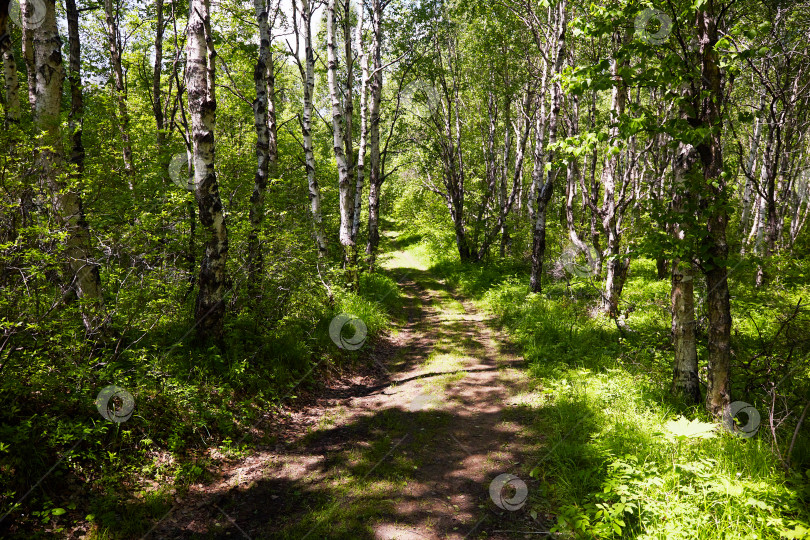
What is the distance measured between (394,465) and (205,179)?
4853 millimetres

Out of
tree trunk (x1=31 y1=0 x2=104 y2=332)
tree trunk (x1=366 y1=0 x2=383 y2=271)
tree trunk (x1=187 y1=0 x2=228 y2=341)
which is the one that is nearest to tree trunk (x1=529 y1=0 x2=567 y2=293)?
tree trunk (x1=366 y1=0 x2=383 y2=271)

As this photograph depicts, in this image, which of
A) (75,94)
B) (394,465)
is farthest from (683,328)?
(75,94)

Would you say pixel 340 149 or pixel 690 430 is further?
pixel 340 149

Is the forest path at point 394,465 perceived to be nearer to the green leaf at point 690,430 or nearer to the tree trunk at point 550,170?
the green leaf at point 690,430

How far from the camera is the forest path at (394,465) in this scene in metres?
4.04

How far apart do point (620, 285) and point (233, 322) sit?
9099mm

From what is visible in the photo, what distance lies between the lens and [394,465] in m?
5.07

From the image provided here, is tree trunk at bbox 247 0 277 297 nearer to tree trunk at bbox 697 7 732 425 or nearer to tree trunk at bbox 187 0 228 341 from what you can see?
tree trunk at bbox 187 0 228 341

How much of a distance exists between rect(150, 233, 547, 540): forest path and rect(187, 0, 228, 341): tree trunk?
2.08 m

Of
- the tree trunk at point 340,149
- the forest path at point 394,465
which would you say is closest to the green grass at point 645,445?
the forest path at point 394,465

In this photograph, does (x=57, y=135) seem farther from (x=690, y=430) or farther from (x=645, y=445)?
(x=690, y=430)

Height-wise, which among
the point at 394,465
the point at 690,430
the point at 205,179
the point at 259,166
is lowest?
the point at 394,465

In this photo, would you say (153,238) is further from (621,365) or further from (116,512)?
(621,365)

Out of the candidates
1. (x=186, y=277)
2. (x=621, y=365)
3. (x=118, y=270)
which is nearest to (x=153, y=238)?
(x=118, y=270)
